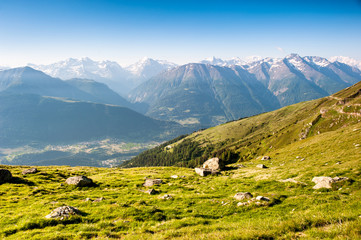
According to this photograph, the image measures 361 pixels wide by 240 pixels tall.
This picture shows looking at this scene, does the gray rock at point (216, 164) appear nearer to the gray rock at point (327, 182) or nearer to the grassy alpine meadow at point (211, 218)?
the grassy alpine meadow at point (211, 218)

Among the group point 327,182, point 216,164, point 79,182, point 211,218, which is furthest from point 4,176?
point 327,182

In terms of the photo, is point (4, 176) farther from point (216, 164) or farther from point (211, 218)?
point (216, 164)

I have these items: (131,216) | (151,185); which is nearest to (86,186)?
(151,185)

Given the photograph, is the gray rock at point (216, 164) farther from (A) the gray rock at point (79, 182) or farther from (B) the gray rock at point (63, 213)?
(B) the gray rock at point (63, 213)

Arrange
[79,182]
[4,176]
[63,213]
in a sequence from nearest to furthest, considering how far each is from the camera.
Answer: [63,213], [79,182], [4,176]

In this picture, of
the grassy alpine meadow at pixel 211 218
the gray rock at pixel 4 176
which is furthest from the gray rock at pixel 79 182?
the gray rock at pixel 4 176

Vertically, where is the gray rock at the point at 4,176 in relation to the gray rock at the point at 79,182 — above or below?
above

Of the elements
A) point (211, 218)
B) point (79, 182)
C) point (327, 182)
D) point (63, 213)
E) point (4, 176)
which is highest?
point (327, 182)

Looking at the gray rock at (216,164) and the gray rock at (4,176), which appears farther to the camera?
the gray rock at (216,164)

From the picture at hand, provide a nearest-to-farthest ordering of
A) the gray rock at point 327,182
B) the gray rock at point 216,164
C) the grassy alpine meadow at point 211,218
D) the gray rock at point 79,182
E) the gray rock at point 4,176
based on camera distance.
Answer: the grassy alpine meadow at point 211,218
the gray rock at point 327,182
the gray rock at point 79,182
the gray rock at point 4,176
the gray rock at point 216,164

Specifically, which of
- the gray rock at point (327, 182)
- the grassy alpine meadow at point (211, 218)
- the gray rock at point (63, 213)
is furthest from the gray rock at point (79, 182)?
the gray rock at point (327, 182)

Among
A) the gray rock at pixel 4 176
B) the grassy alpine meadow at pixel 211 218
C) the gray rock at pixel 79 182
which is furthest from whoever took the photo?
the gray rock at pixel 4 176

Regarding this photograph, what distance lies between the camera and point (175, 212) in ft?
62.0

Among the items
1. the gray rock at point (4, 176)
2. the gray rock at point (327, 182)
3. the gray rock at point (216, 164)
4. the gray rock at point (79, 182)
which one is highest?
the gray rock at point (327, 182)
